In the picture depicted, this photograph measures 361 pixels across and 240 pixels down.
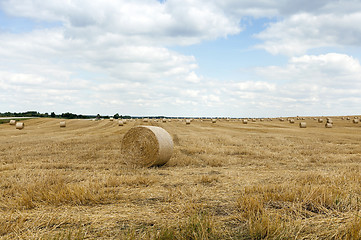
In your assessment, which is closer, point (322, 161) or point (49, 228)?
point (49, 228)

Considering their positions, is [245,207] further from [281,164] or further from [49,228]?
[281,164]

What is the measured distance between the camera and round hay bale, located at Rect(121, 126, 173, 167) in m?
10.6

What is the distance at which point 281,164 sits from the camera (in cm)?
1069

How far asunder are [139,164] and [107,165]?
128 cm

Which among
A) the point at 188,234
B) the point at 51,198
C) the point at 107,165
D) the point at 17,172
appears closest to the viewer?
the point at 188,234

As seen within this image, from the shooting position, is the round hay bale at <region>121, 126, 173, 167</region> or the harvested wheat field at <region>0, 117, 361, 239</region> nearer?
the harvested wheat field at <region>0, 117, 361, 239</region>

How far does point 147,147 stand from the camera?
Result: 11.0 m

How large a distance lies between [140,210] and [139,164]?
5.81m

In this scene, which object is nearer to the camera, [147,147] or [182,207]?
[182,207]

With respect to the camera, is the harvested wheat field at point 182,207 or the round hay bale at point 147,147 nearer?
the harvested wheat field at point 182,207

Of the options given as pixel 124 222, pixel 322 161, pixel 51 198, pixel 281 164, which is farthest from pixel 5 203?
pixel 322 161

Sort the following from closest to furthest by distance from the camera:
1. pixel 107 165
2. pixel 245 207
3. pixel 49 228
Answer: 1. pixel 49 228
2. pixel 245 207
3. pixel 107 165

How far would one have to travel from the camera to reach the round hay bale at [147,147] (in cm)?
1062

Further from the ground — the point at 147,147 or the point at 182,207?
the point at 147,147
